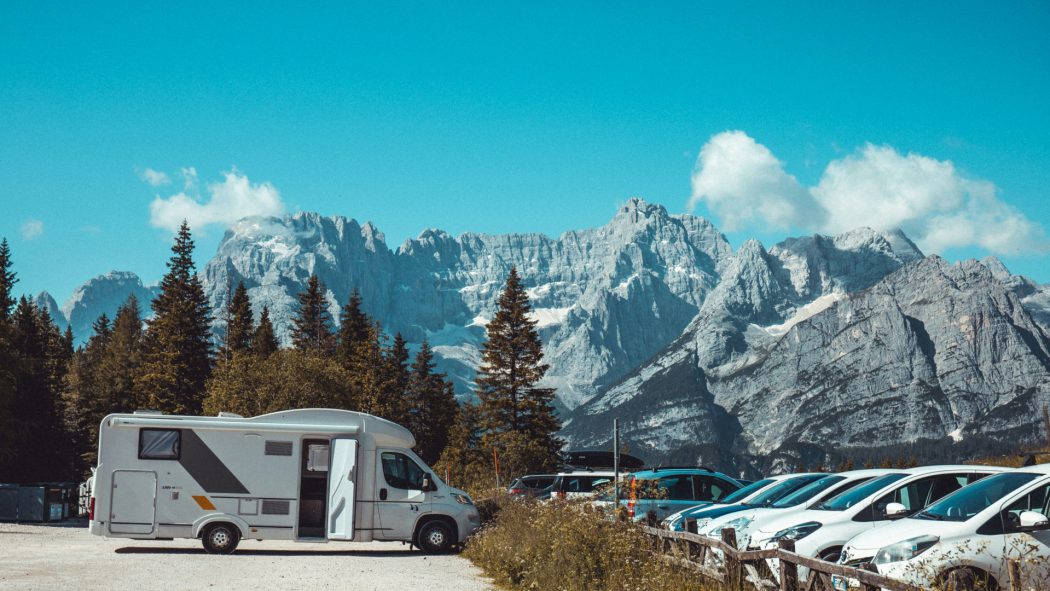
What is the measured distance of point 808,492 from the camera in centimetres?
1645

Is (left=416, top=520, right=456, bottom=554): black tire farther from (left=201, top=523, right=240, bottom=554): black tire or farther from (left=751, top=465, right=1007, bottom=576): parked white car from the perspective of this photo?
(left=751, top=465, right=1007, bottom=576): parked white car

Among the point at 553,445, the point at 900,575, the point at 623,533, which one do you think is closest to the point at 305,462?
the point at 623,533

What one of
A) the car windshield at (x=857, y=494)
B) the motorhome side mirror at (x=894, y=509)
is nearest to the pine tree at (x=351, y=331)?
the car windshield at (x=857, y=494)

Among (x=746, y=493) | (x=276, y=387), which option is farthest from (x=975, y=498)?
(x=276, y=387)

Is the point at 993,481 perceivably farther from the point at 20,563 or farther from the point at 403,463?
the point at 20,563

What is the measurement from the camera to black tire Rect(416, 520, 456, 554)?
23.2 meters

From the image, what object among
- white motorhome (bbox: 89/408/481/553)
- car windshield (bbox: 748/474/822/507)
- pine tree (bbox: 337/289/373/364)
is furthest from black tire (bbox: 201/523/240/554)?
pine tree (bbox: 337/289/373/364)

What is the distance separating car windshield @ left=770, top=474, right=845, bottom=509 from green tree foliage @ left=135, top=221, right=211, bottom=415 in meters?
46.8

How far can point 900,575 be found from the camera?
10266mm

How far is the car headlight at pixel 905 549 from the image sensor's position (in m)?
10.7

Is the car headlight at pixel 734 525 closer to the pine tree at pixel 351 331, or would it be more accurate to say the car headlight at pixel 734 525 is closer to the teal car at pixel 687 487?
the teal car at pixel 687 487

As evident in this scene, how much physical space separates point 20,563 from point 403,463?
26.9 feet

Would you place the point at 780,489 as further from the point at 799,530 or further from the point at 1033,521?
the point at 1033,521

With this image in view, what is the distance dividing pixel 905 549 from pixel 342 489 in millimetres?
14593
